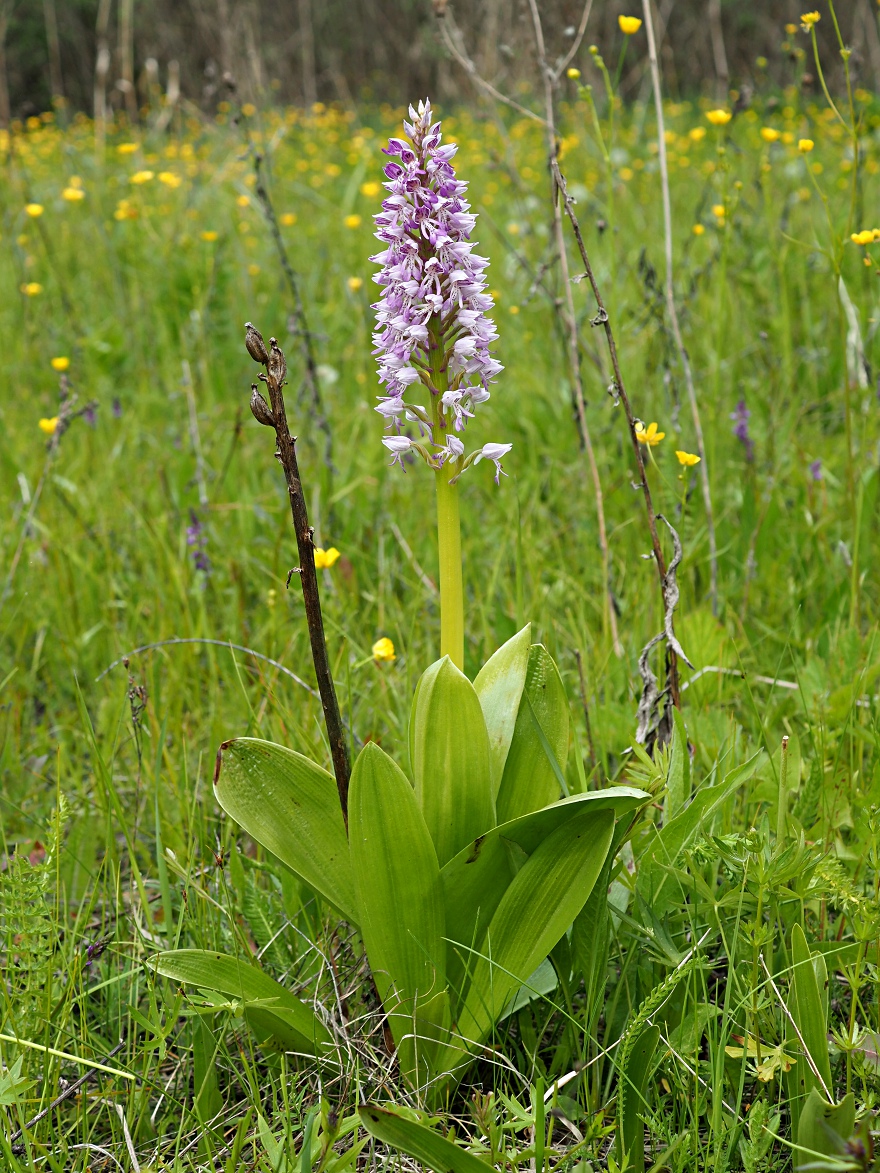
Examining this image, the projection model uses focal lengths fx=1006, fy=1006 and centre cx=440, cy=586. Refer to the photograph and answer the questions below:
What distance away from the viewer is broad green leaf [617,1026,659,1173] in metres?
1.20

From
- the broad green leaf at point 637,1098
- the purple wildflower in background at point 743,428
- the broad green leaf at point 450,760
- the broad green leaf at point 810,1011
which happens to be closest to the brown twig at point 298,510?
the broad green leaf at point 450,760

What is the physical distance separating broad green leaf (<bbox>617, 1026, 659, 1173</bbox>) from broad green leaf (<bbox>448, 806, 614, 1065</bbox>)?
0.16 metres

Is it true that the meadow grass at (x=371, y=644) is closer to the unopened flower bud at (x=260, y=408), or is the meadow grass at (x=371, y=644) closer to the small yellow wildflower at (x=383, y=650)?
the small yellow wildflower at (x=383, y=650)

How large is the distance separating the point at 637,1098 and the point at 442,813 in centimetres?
42

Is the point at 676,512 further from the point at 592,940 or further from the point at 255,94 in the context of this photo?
the point at 255,94

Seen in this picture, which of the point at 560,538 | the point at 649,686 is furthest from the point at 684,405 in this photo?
the point at 649,686

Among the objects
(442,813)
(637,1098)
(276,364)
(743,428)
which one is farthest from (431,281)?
(743,428)

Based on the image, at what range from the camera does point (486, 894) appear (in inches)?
51.3

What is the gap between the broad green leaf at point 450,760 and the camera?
1.23 metres

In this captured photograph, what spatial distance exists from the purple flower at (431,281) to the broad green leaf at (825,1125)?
0.84m

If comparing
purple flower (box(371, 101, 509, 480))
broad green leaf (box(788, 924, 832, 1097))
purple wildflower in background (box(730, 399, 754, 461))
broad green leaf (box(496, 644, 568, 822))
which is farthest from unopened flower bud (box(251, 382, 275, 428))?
purple wildflower in background (box(730, 399, 754, 461))

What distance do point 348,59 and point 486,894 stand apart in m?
20.4

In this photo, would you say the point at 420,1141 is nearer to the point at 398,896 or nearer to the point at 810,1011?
the point at 398,896

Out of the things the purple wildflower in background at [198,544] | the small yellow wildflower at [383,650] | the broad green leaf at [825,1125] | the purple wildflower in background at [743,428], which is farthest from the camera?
the purple wildflower in background at [743,428]
